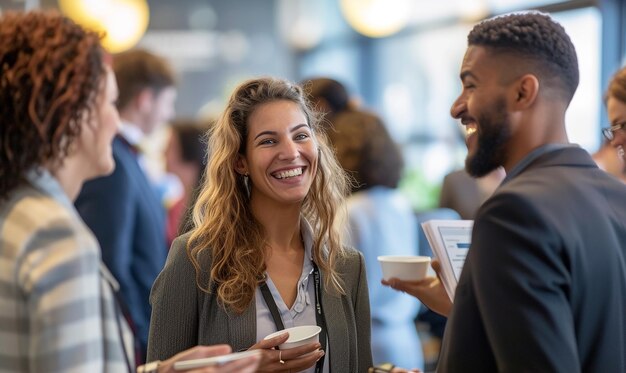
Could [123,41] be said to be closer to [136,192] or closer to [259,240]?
[136,192]

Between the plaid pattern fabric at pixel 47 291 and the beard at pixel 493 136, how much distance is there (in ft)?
3.00

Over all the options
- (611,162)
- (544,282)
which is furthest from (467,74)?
(611,162)

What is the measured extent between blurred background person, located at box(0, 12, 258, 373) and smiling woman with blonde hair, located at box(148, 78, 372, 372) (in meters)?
0.69

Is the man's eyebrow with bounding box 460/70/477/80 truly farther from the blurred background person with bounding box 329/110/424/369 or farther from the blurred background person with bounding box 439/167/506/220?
the blurred background person with bounding box 439/167/506/220

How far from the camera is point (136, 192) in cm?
354

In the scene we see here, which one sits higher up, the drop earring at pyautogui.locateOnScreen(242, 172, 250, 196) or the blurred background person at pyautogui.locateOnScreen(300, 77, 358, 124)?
the blurred background person at pyautogui.locateOnScreen(300, 77, 358, 124)

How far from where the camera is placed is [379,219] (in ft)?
11.6

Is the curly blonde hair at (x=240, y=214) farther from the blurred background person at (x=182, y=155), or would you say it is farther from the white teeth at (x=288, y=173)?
the blurred background person at (x=182, y=155)

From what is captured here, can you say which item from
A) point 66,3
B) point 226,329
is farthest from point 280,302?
point 66,3

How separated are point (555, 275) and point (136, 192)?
88.8 inches

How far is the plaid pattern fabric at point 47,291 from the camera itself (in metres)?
1.36

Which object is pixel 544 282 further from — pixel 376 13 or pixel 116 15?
pixel 116 15

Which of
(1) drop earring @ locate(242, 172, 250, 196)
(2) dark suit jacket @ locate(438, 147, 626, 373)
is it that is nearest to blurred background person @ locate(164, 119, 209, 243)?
(1) drop earring @ locate(242, 172, 250, 196)

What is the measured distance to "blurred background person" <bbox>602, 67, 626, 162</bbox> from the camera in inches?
96.2
